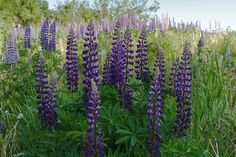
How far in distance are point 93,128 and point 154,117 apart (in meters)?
0.41

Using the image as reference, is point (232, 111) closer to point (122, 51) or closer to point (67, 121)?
point (122, 51)

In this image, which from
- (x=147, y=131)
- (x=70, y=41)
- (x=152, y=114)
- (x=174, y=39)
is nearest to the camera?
(x=152, y=114)

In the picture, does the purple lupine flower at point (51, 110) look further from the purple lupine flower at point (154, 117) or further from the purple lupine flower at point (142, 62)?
the purple lupine flower at point (154, 117)

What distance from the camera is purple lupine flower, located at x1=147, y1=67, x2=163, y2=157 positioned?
2.47m

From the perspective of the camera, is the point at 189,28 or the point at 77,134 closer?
the point at 77,134

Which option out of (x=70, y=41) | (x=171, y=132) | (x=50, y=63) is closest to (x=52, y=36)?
(x=50, y=63)

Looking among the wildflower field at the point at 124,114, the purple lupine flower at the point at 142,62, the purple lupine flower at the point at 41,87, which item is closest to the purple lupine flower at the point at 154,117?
the wildflower field at the point at 124,114

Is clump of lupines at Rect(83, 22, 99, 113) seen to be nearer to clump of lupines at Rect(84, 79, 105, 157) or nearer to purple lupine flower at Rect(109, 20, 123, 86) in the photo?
purple lupine flower at Rect(109, 20, 123, 86)

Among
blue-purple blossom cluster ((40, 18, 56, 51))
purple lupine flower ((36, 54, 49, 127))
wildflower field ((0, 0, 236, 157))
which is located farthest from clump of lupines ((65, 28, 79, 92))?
blue-purple blossom cluster ((40, 18, 56, 51))

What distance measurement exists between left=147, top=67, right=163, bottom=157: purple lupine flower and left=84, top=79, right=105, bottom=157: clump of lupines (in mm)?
342

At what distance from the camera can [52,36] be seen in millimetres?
6527

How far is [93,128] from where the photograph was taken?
238cm

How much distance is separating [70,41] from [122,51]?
0.68m

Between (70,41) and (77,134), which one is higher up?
(70,41)
